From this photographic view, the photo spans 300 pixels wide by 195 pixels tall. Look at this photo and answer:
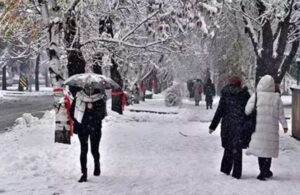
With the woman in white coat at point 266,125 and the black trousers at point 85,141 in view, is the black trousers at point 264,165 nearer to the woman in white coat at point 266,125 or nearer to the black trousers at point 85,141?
the woman in white coat at point 266,125

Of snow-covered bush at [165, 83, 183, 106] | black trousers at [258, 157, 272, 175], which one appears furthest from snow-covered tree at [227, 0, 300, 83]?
snow-covered bush at [165, 83, 183, 106]

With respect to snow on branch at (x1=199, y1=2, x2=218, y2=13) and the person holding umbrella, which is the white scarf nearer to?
the person holding umbrella

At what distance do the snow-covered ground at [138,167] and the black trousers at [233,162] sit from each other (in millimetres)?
179

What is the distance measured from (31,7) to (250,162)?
8038 mm

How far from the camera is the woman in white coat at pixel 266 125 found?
947cm

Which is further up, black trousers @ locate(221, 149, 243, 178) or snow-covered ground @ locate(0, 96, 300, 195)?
black trousers @ locate(221, 149, 243, 178)

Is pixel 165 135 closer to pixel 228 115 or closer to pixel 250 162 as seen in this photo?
pixel 250 162

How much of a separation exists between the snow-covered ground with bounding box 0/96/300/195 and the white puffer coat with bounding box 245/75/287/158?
0.54 meters

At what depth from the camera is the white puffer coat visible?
9.48m

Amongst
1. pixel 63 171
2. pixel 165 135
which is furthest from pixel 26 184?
pixel 165 135

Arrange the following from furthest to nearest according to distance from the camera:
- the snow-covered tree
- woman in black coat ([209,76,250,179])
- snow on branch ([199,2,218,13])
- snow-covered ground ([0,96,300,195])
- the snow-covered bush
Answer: the snow-covered bush → the snow-covered tree → snow on branch ([199,2,218,13]) → woman in black coat ([209,76,250,179]) → snow-covered ground ([0,96,300,195])

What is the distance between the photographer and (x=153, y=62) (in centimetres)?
3569

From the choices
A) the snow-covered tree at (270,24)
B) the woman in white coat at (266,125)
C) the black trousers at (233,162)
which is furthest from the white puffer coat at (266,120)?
the snow-covered tree at (270,24)

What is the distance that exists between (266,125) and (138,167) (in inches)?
112
